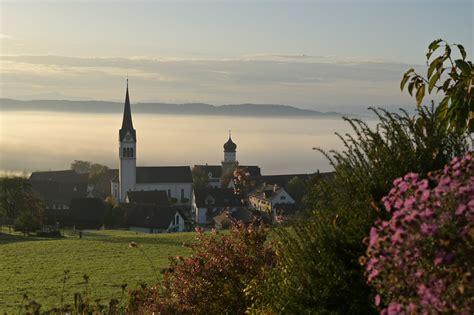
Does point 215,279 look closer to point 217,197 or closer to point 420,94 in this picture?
point 420,94

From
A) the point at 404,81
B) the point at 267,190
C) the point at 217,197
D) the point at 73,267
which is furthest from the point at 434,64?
the point at 217,197

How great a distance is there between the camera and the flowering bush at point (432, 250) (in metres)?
4.50

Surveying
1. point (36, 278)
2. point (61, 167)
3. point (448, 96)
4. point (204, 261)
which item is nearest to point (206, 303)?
point (204, 261)

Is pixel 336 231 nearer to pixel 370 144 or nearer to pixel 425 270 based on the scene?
pixel 370 144

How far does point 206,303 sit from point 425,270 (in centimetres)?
743

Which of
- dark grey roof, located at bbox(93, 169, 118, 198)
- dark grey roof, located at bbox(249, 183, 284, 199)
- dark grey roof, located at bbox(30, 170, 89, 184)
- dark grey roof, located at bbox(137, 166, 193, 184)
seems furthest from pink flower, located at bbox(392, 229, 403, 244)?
dark grey roof, located at bbox(30, 170, 89, 184)

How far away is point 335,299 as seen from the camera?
7754 mm

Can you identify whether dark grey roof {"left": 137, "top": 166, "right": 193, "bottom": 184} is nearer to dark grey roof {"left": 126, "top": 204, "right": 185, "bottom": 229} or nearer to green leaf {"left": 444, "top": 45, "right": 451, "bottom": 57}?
dark grey roof {"left": 126, "top": 204, "right": 185, "bottom": 229}

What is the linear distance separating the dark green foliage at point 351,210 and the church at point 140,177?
10832 centimetres

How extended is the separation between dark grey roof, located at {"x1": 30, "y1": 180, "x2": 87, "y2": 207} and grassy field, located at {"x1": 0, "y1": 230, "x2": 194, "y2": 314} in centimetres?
7553

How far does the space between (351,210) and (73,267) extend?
21.7 m

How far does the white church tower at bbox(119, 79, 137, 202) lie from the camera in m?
119

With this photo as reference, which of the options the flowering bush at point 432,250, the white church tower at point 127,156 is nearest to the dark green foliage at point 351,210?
the flowering bush at point 432,250

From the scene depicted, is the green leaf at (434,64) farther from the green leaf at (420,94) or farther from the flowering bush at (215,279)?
the flowering bush at (215,279)
